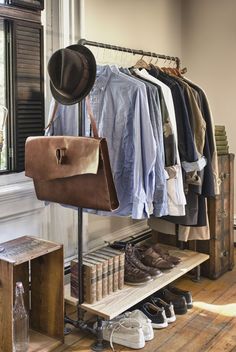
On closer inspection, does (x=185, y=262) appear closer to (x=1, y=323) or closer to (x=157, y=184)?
(x=157, y=184)

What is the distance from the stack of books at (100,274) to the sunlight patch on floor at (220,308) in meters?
0.57

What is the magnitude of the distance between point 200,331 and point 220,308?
1.09 feet

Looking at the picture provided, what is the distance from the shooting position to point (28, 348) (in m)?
2.16

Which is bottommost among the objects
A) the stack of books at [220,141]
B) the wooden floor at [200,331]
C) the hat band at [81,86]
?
the wooden floor at [200,331]

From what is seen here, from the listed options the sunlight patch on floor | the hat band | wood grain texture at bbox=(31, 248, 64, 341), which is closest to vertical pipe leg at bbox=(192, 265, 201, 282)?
the sunlight patch on floor

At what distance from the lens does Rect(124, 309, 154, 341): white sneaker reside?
2316 millimetres

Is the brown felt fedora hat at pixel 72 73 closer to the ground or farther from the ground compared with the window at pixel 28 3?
closer to the ground

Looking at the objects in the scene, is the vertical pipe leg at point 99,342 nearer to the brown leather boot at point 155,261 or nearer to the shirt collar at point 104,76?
the brown leather boot at point 155,261

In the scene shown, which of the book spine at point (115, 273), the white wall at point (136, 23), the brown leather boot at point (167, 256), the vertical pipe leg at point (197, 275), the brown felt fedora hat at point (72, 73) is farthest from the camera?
the vertical pipe leg at point (197, 275)

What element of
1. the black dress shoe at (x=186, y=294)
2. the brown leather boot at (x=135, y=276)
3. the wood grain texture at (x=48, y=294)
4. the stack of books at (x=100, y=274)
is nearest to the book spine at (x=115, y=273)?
the stack of books at (x=100, y=274)

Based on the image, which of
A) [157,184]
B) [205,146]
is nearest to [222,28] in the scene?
[205,146]

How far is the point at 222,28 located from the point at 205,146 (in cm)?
146

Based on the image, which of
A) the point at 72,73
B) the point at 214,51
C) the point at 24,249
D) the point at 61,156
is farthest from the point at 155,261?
the point at 214,51

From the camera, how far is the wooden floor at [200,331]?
2.25 metres
